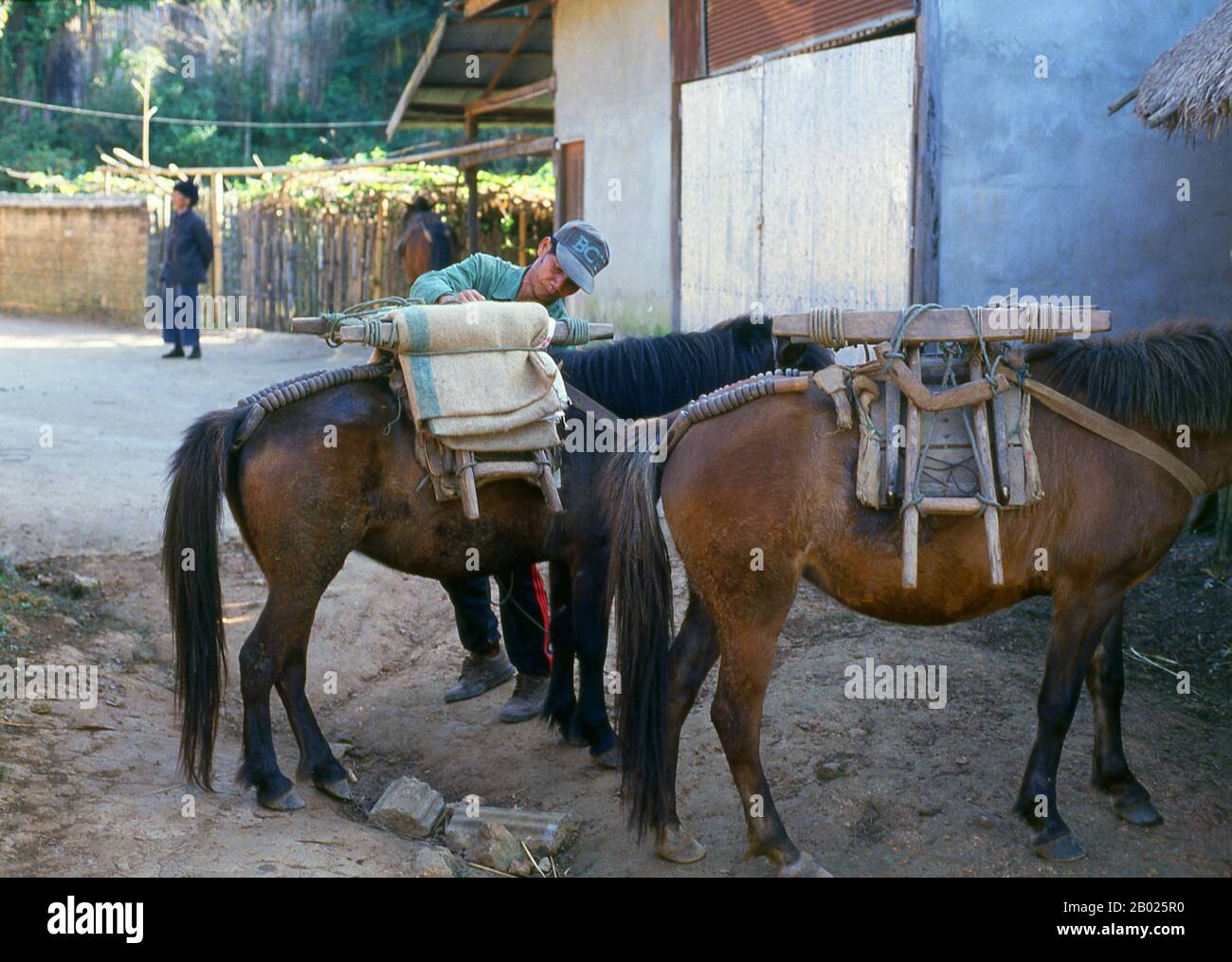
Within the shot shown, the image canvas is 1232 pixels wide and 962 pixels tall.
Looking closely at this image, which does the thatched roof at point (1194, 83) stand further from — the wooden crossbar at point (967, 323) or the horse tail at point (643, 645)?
the horse tail at point (643, 645)

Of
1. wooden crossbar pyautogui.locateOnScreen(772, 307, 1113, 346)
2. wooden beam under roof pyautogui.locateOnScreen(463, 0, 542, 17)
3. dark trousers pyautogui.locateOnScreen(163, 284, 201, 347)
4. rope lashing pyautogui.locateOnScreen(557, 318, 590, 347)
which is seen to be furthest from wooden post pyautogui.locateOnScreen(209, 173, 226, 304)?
wooden crossbar pyautogui.locateOnScreen(772, 307, 1113, 346)

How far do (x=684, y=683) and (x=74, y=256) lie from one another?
18499 millimetres

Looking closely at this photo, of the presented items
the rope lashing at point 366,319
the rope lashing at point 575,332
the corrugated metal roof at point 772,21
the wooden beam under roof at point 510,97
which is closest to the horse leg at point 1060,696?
the rope lashing at point 575,332

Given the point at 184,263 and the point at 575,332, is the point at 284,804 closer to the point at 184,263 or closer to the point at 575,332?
the point at 575,332

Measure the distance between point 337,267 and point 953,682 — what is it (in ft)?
44.7

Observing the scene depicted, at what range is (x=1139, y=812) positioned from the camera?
409cm

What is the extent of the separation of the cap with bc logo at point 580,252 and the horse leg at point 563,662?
1162mm

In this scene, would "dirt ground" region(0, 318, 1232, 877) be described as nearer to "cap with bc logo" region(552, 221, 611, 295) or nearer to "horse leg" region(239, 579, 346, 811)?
"horse leg" region(239, 579, 346, 811)

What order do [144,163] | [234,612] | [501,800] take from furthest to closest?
[144,163] → [234,612] → [501,800]

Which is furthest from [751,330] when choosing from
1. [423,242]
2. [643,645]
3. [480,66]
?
[480,66]

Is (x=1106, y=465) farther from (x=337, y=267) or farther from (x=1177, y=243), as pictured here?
(x=337, y=267)

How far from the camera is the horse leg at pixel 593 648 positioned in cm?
472

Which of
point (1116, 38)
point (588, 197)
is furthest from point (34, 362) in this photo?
point (1116, 38)

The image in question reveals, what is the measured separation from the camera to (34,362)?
1385 cm
